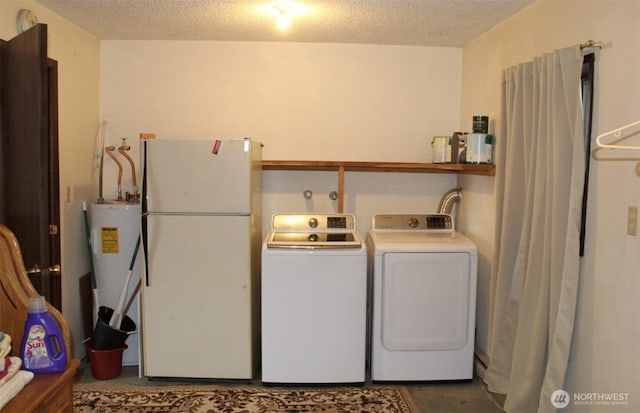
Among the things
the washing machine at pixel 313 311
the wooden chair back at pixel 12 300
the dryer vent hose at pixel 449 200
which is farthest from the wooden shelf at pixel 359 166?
the wooden chair back at pixel 12 300

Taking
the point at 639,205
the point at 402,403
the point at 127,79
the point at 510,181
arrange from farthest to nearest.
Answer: the point at 127,79
the point at 402,403
the point at 510,181
the point at 639,205

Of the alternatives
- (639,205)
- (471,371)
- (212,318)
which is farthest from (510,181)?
(212,318)

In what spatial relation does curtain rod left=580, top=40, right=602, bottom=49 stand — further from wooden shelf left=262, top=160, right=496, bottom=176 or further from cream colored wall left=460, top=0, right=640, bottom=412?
wooden shelf left=262, top=160, right=496, bottom=176

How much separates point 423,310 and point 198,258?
145cm

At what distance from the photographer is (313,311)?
3.04m

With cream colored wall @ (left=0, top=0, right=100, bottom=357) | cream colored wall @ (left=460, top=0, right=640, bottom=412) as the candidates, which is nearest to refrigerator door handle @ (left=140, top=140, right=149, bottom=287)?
cream colored wall @ (left=0, top=0, right=100, bottom=357)

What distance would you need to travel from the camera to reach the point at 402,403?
9.59 ft

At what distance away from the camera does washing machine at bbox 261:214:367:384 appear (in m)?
3.01

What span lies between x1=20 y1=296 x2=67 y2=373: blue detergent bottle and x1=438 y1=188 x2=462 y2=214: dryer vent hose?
286cm

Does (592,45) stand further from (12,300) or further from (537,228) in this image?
(12,300)

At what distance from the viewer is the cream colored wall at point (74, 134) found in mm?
3133

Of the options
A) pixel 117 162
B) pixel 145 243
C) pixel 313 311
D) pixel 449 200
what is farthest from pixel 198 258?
pixel 449 200

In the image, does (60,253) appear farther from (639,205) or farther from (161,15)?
(639,205)

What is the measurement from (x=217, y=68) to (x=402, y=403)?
8.84 feet
